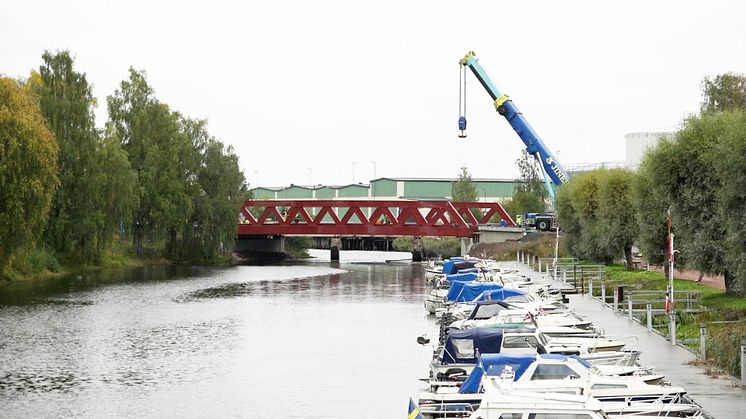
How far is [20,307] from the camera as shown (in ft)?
192

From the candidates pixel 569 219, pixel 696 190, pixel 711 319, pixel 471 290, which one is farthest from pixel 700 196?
pixel 569 219

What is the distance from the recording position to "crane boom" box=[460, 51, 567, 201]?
91812 millimetres

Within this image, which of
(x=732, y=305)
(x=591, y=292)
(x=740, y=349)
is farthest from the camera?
(x=591, y=292)

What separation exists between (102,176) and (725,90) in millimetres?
55295

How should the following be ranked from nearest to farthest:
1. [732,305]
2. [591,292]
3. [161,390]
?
[161,390], [732,305], [591,292]

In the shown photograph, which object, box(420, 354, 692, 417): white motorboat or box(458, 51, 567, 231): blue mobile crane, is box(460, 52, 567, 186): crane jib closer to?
box(458, 51, 567, 231): blue mobile crane

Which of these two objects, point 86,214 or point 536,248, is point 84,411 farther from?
point 536,248

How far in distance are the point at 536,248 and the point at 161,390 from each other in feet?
210

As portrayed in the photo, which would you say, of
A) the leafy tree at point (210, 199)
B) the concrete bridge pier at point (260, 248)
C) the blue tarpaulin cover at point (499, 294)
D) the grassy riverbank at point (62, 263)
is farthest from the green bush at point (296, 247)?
the blue tarpaulin cover at point (499, 294)

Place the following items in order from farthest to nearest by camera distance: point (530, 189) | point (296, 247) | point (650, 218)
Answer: point (296, 247)
point (530, 189)
point (650, 218)

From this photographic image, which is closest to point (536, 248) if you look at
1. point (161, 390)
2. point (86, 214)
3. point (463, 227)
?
point (463, 227)

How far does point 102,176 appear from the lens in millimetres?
85750

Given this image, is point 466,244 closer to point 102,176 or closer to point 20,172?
point 102,176

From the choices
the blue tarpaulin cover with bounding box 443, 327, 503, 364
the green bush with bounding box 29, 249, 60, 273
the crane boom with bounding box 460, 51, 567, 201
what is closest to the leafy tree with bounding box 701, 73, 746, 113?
the crane boom with bounding box 460, 51, 567, 201
